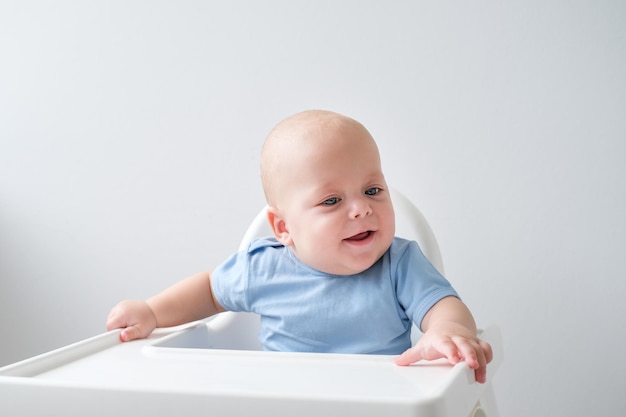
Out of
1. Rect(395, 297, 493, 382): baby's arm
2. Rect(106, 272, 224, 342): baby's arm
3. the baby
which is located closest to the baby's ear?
the baby

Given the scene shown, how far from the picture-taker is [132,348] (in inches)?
30.0

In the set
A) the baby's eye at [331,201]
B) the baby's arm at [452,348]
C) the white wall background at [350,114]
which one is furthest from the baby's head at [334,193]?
the white wall background at [350,114]

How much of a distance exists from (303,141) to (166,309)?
269 millimetres

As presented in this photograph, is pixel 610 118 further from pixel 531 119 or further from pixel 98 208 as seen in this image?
pixel 98 208

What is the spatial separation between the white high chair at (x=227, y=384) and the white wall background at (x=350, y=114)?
0.40m

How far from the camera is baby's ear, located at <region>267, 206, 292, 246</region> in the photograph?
0.87 m

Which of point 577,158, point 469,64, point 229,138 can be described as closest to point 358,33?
point 469,64

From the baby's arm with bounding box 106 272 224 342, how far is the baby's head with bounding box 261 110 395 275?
164mm

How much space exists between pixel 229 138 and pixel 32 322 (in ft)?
1.90

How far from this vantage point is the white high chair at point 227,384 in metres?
0.49

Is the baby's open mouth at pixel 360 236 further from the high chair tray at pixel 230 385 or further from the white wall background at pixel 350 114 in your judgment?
the white wall background at pixel 350 114

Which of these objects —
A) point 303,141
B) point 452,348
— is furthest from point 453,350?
point 303,141

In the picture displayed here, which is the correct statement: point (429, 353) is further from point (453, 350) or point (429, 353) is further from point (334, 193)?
point (334, 193)

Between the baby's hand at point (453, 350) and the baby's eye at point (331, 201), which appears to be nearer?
the baby's hand at point (453, 350)
